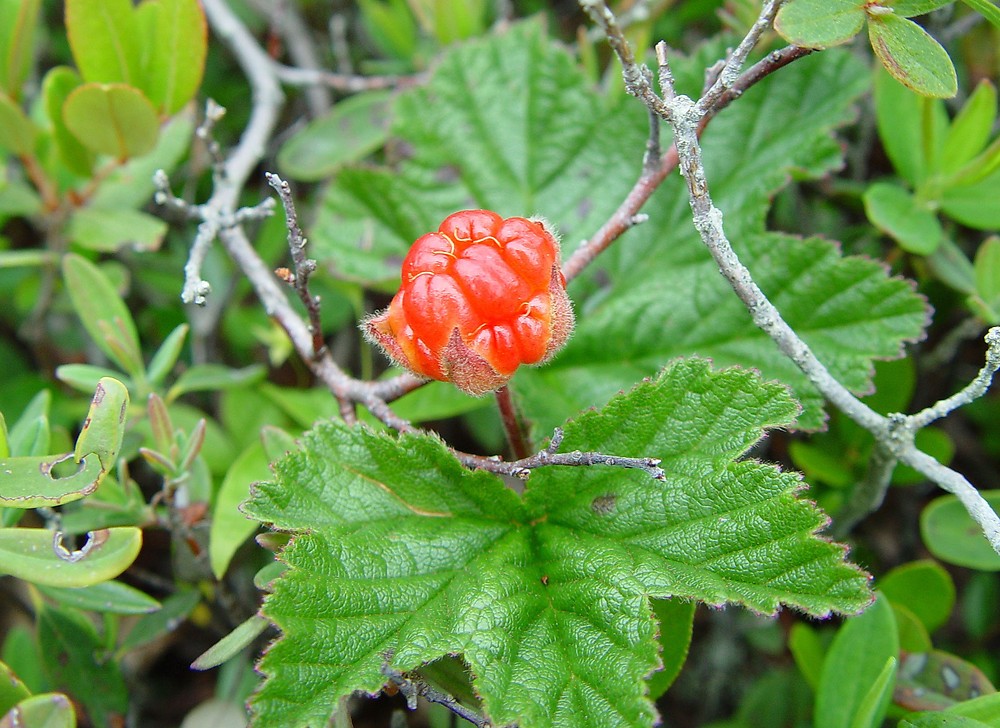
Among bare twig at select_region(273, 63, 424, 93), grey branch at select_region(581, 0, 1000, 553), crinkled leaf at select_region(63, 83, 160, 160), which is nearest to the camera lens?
grey branch at select_region(581, 0, 1000, 553)

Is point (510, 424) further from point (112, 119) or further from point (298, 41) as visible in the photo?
point (298, 41)

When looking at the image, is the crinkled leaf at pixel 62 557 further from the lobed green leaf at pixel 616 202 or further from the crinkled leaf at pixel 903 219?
the crinkled leaf at pixel 903 219

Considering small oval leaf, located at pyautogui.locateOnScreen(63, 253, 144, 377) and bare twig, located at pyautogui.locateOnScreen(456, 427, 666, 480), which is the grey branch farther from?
small oval leaf, located at pyautogui.locateOnScreen(63, 253, 144, 377)

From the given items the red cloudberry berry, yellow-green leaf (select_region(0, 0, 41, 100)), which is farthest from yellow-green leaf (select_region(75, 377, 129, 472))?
yellow-green leaf (select_region(0, 0, 41, 100))

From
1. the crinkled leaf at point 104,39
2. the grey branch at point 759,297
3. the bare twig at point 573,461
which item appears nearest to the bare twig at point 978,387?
the grey branch at point 759,297

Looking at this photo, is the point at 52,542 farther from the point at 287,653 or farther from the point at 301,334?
the point at 301,334

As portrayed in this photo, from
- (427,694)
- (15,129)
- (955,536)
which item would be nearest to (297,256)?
(427,694)
